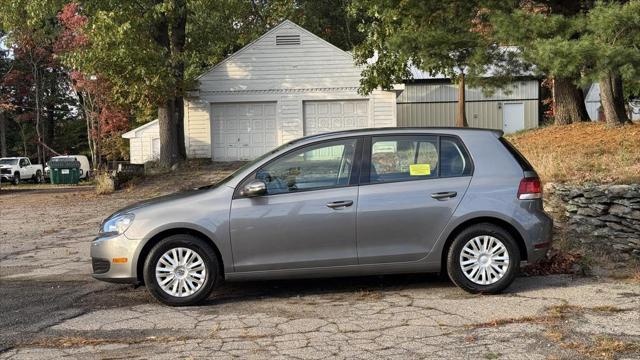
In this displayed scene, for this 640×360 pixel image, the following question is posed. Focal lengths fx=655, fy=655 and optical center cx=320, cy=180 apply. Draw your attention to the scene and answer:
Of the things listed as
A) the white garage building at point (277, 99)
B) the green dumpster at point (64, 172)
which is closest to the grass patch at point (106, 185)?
the white garage building at point (277, 99)

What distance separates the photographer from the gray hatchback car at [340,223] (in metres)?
6.36

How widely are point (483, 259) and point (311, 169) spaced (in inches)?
76.2

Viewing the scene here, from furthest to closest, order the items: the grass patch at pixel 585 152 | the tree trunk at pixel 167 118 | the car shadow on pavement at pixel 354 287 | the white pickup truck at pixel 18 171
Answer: the white pickup truck at pixel 18 171 → the tree trunk at pixel 167 118 → the grass patch at pixel 585 152 → the car shadow on pavement at pixel 354 287

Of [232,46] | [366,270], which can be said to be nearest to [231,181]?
[366,270]

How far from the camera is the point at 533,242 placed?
21.4 feet

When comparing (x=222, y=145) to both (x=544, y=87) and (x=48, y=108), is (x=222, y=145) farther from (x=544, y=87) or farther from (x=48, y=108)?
(x=48, y=108)

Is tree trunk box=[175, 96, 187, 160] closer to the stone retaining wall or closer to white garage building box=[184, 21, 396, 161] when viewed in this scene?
white garage building box=[184, 21, 396, 161]

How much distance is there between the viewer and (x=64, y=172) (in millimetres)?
31125

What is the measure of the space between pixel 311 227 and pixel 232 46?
2780 cm

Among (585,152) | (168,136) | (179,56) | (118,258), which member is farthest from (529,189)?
(168,136)

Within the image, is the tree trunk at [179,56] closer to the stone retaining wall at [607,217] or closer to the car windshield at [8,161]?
the stone retaining wall at [607,217]

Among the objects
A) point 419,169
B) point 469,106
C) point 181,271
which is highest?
point 469,106

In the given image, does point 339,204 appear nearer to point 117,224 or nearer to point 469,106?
point 117,224

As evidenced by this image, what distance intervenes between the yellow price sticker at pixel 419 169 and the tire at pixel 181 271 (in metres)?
2.13
